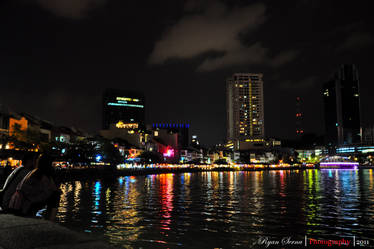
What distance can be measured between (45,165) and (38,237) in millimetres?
2214

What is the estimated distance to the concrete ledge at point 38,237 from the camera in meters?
5.84

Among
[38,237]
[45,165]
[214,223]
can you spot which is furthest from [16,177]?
[214,223]

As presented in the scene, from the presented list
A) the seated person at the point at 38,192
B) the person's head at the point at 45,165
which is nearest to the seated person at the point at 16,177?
the seated person at the point at 38,192

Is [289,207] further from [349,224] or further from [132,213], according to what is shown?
[132,213]

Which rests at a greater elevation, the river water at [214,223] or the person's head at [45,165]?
the person's head at [45,165]

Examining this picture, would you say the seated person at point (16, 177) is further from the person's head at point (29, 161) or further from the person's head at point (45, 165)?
the person's head at point (45, 165)

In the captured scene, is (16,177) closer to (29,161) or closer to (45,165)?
(29,161)

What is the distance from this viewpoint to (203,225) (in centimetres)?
1587

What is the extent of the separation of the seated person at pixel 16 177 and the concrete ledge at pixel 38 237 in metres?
1.16

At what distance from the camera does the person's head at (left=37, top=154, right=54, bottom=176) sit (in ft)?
26.2

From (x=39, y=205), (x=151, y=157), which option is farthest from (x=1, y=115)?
(x=151, y=157)

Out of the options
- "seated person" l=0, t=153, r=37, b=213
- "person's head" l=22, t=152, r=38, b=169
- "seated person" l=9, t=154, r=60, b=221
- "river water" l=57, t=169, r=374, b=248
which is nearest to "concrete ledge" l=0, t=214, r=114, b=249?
"seated person" l=9, t=154, r=60, b=221

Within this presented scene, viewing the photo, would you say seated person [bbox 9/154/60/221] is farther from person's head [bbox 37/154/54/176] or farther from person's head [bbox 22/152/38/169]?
person's head [bbox 22/152/38/169]

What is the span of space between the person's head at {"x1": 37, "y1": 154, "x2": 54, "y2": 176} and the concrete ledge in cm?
120
